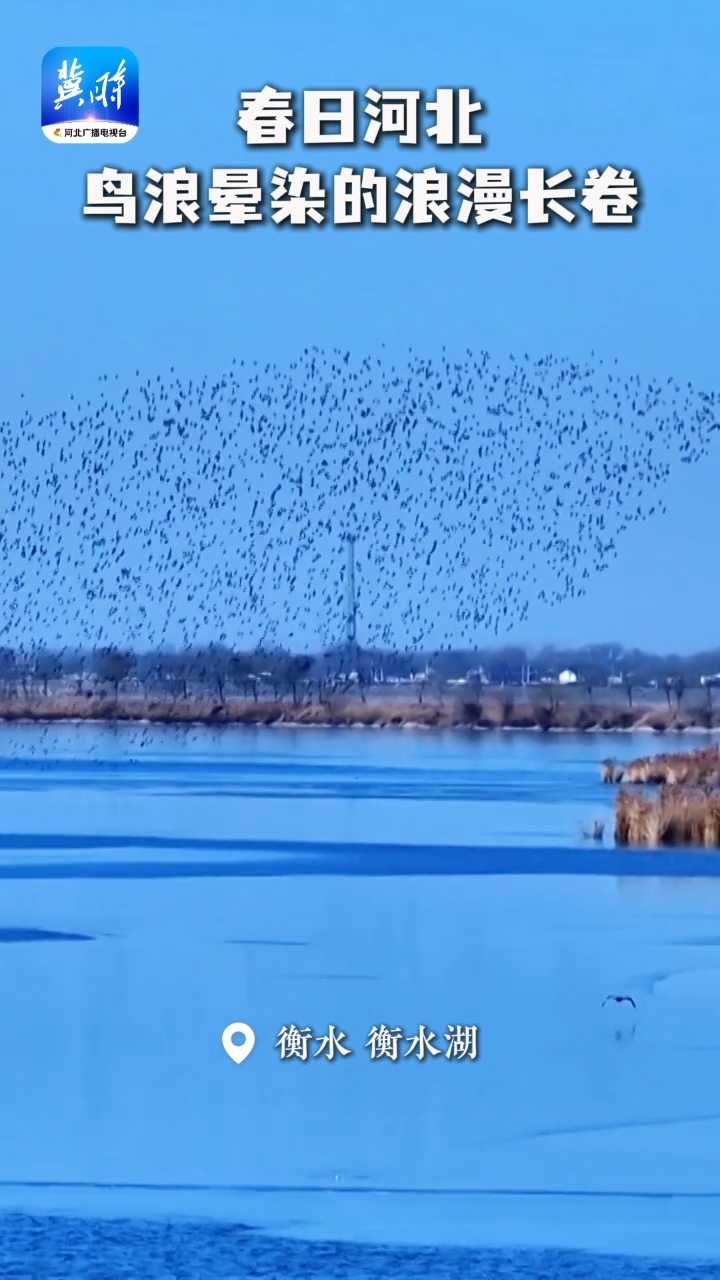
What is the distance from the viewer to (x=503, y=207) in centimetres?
991

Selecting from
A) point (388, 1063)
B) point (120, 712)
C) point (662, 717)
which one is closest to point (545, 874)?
point (388, 1063)

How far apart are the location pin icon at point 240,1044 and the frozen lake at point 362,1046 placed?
0.07 meters

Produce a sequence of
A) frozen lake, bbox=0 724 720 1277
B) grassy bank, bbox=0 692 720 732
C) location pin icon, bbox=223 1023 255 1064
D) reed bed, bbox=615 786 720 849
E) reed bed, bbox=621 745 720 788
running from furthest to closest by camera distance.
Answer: grassy bank, bbox=0 692 720 732, reed bed, bbox=621 745 720 788, reed bed, bbox=615 786 720 849, location pin icon, bbox=223 1023 255 1064, frozen lake, bbox=0 724 720 1277

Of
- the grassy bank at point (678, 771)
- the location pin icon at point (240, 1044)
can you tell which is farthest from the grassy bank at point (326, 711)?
the location pin icon at point (240, 1044)

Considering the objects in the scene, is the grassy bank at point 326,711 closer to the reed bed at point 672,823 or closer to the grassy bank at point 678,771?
the grassy bank at point 678,771

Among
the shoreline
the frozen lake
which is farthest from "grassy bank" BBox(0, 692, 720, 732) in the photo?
the frozen lake

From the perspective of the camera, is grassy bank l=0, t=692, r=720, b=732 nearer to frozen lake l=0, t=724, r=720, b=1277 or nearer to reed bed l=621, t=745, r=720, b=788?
reed bed l=621, t=745, r=720, b=788

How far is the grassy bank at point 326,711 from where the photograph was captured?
47.5 metres

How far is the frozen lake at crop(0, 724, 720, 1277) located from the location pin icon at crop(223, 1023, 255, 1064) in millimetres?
69

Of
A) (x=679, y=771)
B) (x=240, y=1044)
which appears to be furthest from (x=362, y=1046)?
(x=679, y=771)

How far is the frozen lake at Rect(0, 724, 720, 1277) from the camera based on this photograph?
7.84m

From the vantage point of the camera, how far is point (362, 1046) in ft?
33.7

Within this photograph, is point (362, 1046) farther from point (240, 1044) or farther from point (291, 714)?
point (291, 714)

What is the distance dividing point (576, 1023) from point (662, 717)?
3214 cm
